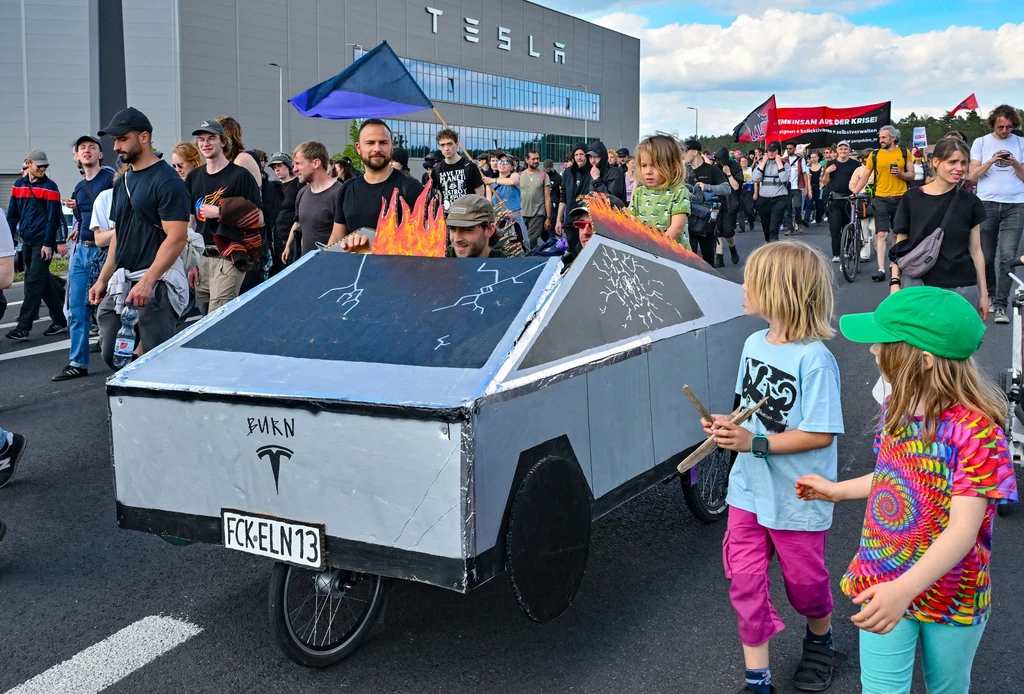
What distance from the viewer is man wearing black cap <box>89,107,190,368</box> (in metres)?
5.77

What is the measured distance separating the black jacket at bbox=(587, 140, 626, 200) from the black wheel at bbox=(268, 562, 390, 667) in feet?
28.9

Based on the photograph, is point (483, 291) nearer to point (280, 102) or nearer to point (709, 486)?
point (709, 486)

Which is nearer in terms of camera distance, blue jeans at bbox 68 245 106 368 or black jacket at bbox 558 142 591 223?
blue jeans at bbox 68 245 106 368

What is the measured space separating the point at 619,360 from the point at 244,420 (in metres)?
1.39

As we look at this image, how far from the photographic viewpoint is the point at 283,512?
315 centimetres

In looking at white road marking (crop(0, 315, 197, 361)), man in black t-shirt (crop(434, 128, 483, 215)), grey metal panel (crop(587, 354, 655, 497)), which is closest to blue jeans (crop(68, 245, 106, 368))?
white road marking (crop(0, 315, 197, 361))

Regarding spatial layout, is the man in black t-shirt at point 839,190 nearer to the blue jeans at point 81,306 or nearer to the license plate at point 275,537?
the blue jeans at point 81,306

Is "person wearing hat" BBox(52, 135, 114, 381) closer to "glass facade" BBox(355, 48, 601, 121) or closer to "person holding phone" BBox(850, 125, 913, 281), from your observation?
"person holding phone" BBox(850, 125, 913, 281)

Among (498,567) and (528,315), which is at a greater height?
(528,315)

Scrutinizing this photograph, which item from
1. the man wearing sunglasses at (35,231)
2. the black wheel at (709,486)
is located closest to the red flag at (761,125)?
the man wearing sunglasses at (35,231)

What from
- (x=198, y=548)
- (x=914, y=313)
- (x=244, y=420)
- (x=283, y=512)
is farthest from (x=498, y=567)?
(x=198, y=548)

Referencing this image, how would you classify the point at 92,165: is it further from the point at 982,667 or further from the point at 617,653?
the point at 982,667

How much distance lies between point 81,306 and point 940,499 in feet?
25.4

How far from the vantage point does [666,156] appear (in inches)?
248
